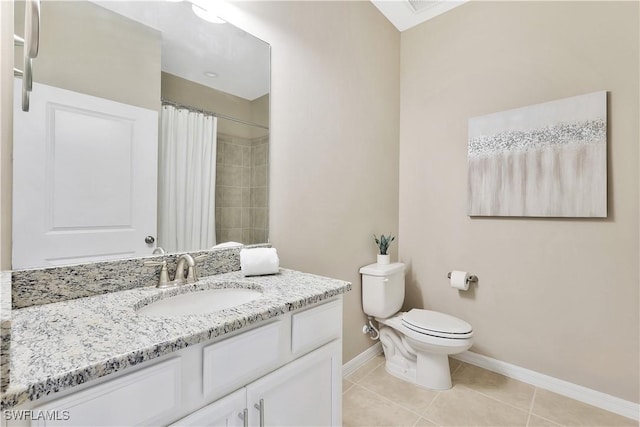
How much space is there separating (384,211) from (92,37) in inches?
75.8

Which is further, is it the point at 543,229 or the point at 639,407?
the point at 543,229

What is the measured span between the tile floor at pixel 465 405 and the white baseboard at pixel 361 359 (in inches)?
1.8

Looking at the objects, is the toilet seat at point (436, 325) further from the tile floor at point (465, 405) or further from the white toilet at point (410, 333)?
the tile floor at point (465, 405)

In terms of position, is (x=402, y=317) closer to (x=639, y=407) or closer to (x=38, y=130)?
(x=639, y=407)

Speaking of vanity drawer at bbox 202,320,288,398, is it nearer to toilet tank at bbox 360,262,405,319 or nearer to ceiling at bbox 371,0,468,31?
toilet tank at bbox 360,262,405,319

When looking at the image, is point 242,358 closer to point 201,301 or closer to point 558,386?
point 201,301

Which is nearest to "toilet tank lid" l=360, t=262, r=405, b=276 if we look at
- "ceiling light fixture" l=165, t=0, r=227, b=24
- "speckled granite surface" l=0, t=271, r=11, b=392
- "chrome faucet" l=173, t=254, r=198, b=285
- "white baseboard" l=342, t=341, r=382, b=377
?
"white baseboard" l=342, t=341, r=382, b=377

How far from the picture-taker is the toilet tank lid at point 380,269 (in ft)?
6.58

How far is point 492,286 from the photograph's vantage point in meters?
2.06

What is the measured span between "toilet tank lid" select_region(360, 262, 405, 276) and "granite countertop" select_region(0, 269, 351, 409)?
37.8 inches

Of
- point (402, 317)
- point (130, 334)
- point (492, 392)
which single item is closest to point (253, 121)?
point (130, 334)

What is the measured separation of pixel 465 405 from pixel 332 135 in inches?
69.9

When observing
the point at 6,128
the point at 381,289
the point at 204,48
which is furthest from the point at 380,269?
the point at 6,128

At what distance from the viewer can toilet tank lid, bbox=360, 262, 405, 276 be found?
201 centimetres
